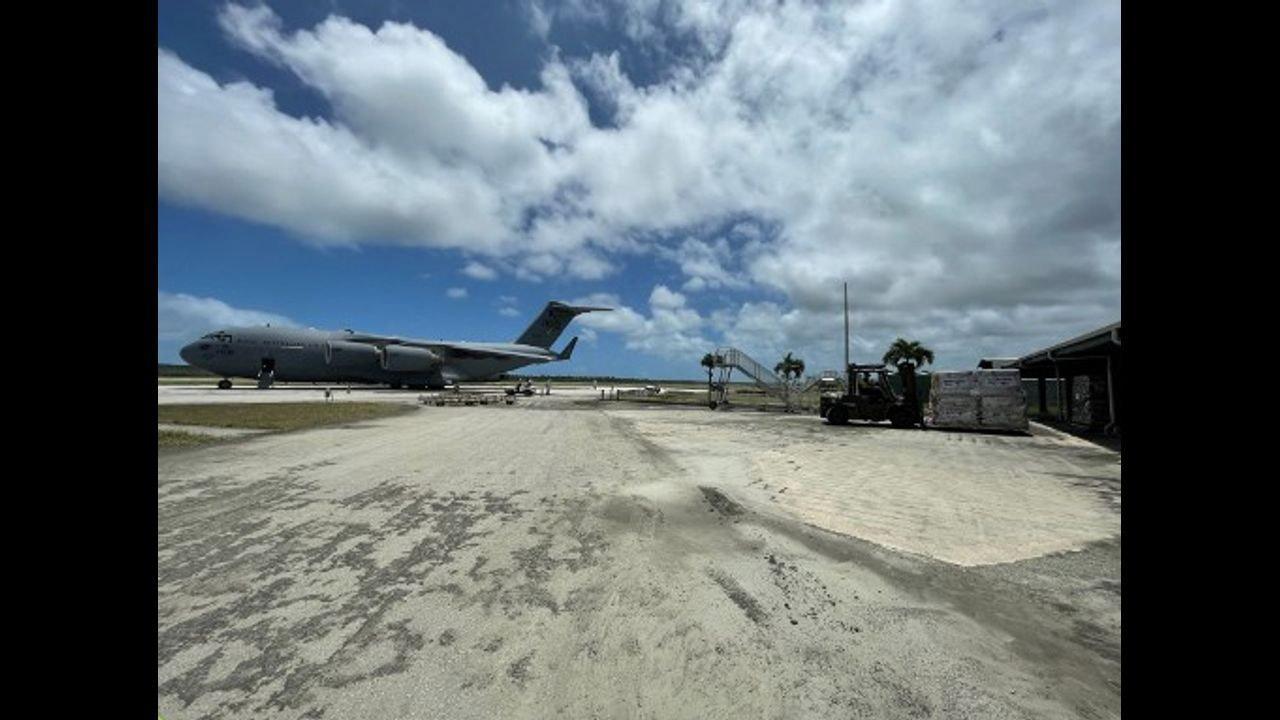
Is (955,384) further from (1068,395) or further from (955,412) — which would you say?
(1068,395)

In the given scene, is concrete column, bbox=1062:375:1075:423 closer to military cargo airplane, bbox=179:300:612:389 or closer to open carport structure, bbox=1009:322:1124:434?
open carport structure, bbox=1009:322:1124:434

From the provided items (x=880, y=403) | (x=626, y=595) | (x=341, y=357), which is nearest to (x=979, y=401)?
(x=880, y=403)

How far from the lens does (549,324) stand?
62844 mm

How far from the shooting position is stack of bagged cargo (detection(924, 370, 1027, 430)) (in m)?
22.7

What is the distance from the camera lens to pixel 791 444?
16.4 m

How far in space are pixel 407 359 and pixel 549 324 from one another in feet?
59.1

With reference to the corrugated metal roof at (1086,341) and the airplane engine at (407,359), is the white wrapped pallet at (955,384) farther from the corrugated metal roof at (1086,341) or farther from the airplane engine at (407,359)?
the airplane engine at (407,359)

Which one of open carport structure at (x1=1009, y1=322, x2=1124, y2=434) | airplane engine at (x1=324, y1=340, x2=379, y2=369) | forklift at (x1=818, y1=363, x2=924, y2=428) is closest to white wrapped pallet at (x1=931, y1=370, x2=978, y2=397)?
forklift at (x1=818, y1=363, x2=924, y2=428)

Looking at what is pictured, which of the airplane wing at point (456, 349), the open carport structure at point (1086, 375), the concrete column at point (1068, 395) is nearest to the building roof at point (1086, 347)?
the open carport structure at point (1086, 375)

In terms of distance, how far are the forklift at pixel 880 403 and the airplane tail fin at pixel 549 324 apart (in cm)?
4072

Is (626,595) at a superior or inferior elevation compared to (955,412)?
inferior
